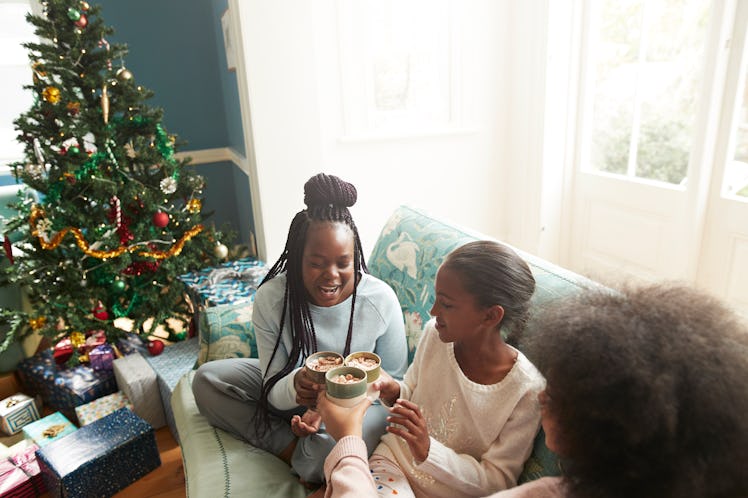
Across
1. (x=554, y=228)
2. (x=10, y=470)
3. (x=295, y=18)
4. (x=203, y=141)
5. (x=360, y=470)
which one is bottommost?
(x=10, y=470)

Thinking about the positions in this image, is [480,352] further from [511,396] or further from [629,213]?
[629,213]

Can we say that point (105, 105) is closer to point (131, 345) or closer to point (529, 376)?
point (131, 345)

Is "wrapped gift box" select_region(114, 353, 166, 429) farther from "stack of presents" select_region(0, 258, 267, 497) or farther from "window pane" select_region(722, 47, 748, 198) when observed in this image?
"window pane" select_region(722, 47, 748, 198)

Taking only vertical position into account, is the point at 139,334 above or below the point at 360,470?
below

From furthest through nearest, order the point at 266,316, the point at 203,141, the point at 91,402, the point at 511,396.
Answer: the point at 203,141
the point at 91,402
the point at 266,316
the point at 511,396

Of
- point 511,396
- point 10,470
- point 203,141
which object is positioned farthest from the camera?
point 203,141

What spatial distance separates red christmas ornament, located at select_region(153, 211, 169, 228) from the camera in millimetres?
2256

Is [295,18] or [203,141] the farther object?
[203,141]

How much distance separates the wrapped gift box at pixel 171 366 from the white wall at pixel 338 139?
25.5 inches

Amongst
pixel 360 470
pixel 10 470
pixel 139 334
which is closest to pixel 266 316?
pixel 360 470

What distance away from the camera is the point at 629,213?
2984 millimetres

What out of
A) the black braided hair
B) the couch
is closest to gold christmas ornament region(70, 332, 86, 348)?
the couch

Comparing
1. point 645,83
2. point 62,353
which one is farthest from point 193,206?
point 645,83

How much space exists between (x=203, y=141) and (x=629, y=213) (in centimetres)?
263
